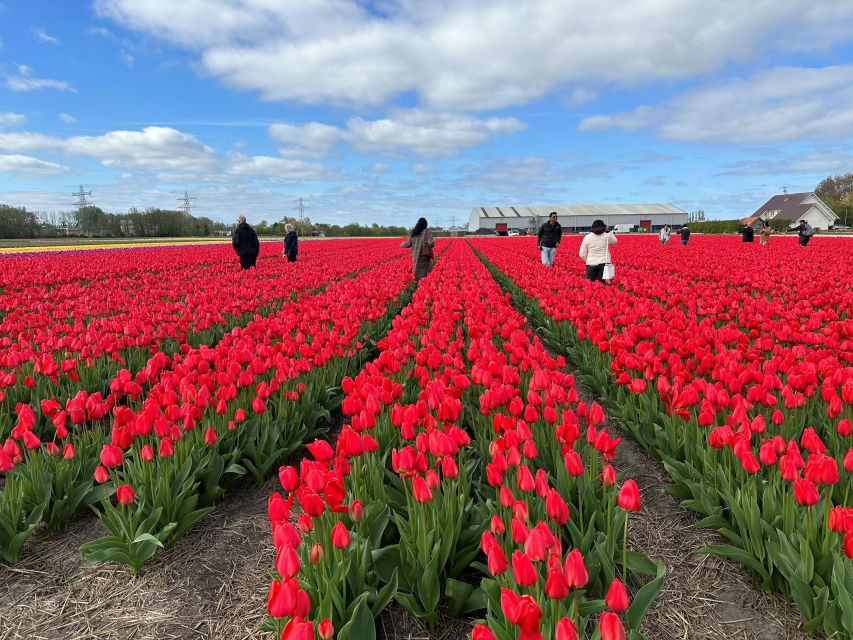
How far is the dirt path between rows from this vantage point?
2387mm

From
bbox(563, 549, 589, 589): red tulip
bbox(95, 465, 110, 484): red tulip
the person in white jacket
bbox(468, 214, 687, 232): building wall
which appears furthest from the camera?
bbox(468, 214, 687, 232): building wall

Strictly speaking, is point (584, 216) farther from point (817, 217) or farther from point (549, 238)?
point (549, 238)

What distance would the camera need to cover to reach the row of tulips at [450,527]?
1788 millimetres

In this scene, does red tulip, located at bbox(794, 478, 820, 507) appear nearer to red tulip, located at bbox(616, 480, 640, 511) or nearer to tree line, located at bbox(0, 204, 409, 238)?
red tulip, located at bbox(616, 480, 640, 511)

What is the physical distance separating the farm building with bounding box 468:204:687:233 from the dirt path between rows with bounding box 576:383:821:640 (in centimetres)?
11139

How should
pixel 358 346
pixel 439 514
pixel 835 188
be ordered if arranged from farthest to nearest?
pixel 835 188, pixel 358 346, pixel 439 514

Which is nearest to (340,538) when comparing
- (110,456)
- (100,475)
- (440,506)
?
(440,506)

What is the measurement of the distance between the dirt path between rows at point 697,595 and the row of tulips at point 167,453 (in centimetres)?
251

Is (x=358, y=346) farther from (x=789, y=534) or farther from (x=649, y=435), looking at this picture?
(x=789, y=534)

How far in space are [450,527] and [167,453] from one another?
169 cm

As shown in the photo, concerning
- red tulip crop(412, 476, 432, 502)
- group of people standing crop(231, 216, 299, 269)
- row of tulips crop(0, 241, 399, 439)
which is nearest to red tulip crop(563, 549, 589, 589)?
red tulip crop(412, 476, 432, 502)

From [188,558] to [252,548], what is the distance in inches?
13.9

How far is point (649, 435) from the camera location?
4.02 meters

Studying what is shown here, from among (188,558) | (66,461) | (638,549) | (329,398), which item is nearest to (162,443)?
(188,558)
